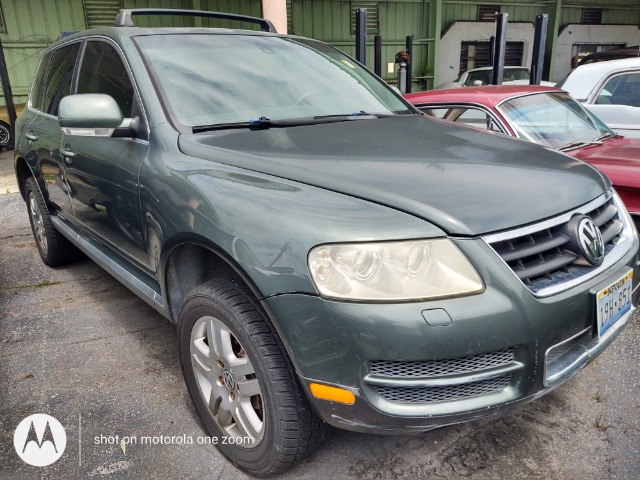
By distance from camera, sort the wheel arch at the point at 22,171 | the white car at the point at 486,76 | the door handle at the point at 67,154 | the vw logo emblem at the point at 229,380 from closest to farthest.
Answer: the vw logo emblem at the point at 229,380 < the door handle at the point at 67,154 < the wheel arch at the point at 22,171 < the white car at the point at 486,76

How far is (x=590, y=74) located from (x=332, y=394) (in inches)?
203

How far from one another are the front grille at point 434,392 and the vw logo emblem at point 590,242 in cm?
51

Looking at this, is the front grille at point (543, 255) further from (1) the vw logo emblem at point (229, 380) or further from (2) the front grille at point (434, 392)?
(1) the vw logo emblem at point (229, 380)

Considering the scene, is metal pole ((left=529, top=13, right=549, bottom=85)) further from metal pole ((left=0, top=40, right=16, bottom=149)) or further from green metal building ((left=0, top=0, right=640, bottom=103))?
metal pole ((left=0, top=40, right=16, bottom=149))

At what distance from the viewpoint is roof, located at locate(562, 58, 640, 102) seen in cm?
521

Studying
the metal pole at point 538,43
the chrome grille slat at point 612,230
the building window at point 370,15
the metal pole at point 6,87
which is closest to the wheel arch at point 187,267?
the chrome grille slat at point 612,230

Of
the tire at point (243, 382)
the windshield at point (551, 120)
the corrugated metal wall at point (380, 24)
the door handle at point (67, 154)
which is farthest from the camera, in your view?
the corrugated metal wall at point (380, 24)

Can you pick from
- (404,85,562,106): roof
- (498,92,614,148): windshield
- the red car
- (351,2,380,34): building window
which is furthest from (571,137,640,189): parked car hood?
(351,2,380,34): building window

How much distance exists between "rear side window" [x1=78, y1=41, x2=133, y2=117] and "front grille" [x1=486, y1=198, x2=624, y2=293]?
1.76m

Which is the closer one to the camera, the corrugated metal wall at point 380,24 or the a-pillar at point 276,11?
the a-pillar at point 276,11

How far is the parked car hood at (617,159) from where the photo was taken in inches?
127

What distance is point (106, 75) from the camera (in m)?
2.74

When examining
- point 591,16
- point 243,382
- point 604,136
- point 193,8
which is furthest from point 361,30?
point 591,16

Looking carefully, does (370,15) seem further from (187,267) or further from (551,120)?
(187,267)
